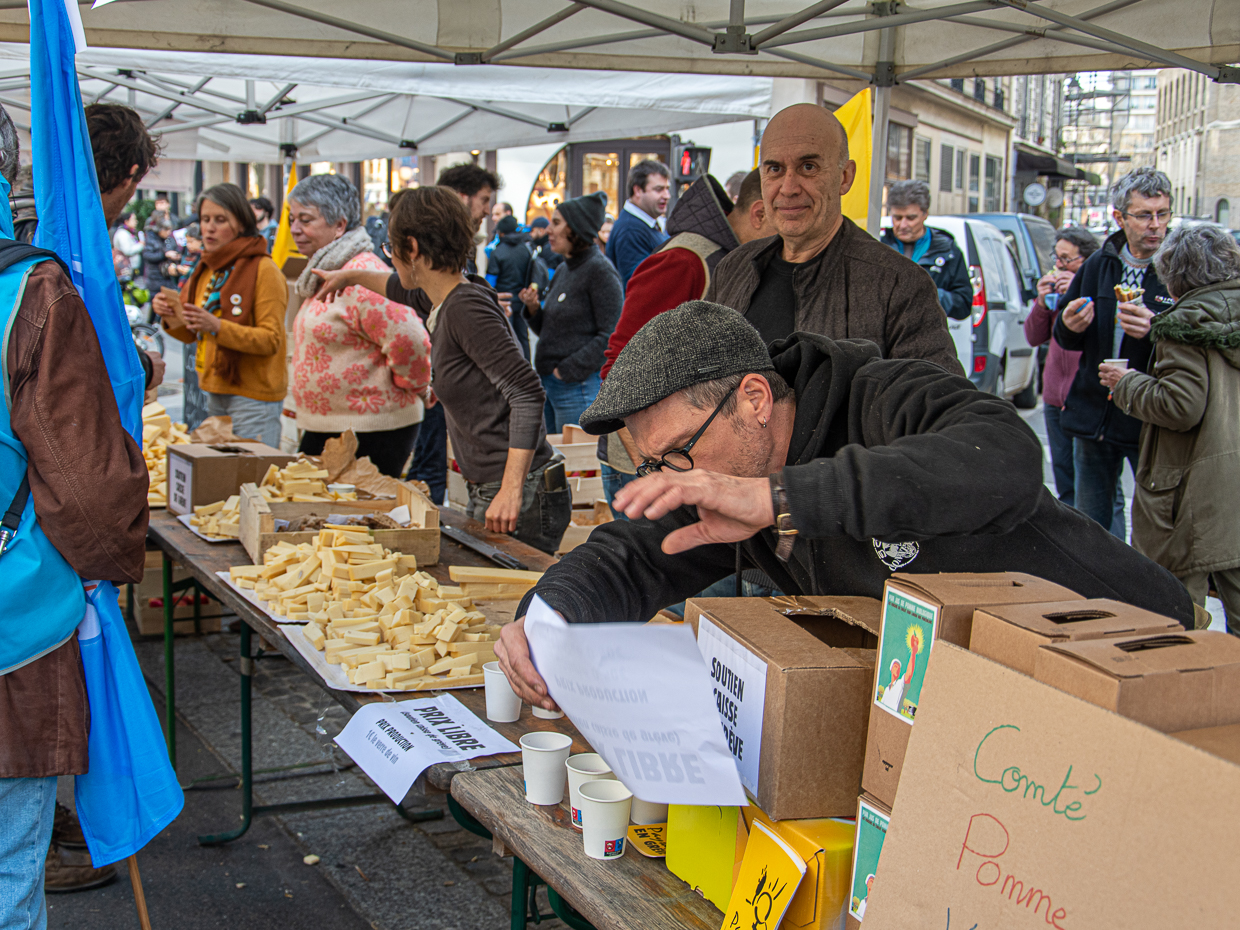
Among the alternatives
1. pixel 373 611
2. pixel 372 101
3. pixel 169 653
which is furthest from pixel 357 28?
pixel 372 101

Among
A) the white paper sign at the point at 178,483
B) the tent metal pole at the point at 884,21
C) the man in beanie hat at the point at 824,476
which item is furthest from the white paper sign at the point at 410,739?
the tent metal pole at the point at 884,21

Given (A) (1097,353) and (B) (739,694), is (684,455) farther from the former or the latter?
(A) (1097,353)

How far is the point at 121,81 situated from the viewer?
711 cm

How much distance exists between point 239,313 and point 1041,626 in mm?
4198

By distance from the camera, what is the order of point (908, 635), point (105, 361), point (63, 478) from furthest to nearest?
1. point (105, 361)
2. point (63, 478)
3. point (908, 635)

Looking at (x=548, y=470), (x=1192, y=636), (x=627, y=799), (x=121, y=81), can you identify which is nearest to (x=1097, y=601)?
(x=1192, y=636)

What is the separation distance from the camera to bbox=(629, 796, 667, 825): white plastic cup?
55.7 inches

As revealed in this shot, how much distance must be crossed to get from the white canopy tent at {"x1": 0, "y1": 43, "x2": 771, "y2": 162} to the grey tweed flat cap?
3.30 m

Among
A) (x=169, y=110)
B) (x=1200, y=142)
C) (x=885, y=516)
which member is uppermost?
(x=1200, y=142)

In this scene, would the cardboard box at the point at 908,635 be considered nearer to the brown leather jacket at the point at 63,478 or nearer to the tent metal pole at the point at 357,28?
the brown leather jacket at the point at 63,478

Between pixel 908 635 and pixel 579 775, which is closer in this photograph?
pixel 908 635

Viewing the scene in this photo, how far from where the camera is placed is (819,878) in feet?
3.75

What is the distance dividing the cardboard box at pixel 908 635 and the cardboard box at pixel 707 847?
190mm

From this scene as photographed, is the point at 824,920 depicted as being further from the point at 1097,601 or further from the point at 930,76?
the point at 930,76
